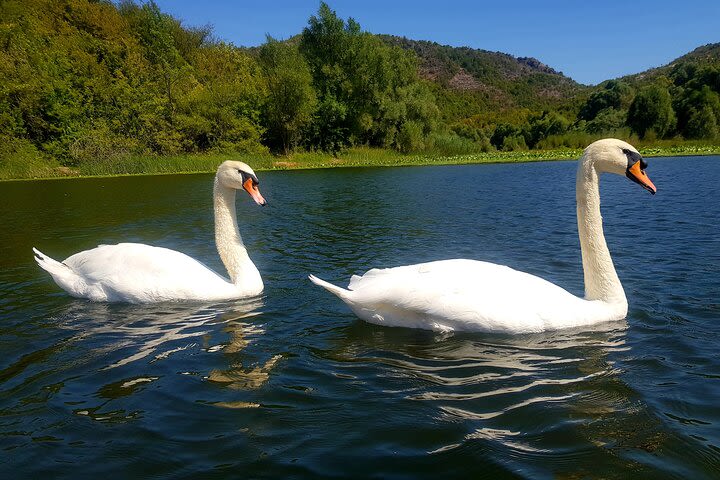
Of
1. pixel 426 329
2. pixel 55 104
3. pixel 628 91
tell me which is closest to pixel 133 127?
pixel 55 104

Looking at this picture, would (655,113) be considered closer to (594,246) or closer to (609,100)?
(609,100)

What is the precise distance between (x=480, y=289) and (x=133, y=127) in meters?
39.5

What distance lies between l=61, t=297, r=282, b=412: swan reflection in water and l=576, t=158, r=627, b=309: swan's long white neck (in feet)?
9.18

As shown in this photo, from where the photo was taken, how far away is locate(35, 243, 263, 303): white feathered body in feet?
17.5

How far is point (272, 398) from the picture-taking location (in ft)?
10.7

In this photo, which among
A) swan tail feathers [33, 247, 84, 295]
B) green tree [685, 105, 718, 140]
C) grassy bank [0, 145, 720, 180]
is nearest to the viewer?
swan tail feathers [33, 247, 84, 295]

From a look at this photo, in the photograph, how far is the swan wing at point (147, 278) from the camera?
17.5 feet

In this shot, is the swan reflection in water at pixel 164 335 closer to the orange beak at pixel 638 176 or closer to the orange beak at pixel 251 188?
the orange beak at pixel 251 188

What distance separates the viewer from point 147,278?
533cm

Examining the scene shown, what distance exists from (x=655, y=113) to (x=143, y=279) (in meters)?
56.0

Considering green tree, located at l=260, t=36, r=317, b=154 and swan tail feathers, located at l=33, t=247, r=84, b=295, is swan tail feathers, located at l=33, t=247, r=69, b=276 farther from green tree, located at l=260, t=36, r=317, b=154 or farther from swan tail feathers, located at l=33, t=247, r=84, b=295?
green tree, located at l=260, t=36, r=317, b=154

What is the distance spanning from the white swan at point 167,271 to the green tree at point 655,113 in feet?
176

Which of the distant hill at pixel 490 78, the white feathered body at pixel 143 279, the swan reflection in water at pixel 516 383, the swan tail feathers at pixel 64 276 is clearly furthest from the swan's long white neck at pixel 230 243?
the distant hill at pixel 490 78

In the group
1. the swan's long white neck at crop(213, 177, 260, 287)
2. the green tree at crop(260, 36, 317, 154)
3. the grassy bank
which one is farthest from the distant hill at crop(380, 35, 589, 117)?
the swan's long white neck at crop(213, 177, 260, 287)
